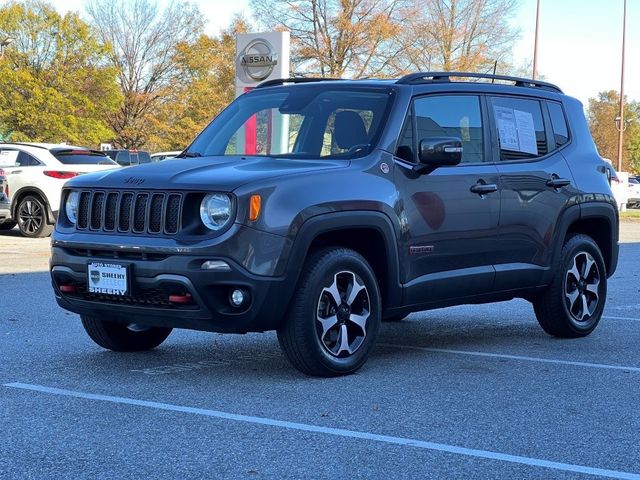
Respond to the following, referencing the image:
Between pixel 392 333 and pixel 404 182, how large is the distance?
2.11 metres

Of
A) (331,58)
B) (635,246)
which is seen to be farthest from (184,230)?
(331,58)

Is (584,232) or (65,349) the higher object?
(584,232)

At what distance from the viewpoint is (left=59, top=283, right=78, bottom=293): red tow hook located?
6.59 metres

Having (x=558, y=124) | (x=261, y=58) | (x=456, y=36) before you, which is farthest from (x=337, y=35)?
(x=558, y=124)

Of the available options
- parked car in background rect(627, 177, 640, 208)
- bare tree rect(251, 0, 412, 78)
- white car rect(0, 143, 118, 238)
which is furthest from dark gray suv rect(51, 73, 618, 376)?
parked car in background rect(627, 177, 640, 208)

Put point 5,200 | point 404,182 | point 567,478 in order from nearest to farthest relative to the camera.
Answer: point 567,478 → point 404,182 → point 5,200

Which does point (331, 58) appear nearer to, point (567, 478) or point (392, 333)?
point (392, 333)

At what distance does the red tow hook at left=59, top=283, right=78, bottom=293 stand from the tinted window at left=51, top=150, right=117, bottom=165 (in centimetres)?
1330

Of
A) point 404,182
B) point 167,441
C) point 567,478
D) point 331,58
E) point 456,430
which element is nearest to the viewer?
point 567,478

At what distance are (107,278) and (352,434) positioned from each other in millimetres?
1972

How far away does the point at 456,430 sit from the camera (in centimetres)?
514

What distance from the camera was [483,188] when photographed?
7.30 m

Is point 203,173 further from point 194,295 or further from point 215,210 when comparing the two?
point 194,295

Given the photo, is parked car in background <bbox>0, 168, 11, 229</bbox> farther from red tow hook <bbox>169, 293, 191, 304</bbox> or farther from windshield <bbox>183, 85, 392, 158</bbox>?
red tow hook <bbox>169, 293, 191, 304</bbox>
